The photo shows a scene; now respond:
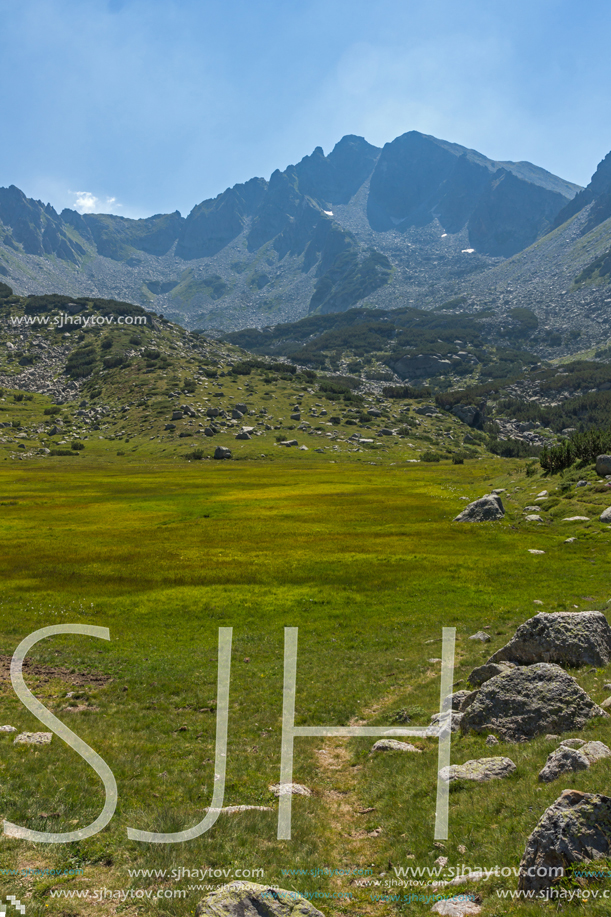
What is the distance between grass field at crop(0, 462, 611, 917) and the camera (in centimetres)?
1077

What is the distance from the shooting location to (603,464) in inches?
2272

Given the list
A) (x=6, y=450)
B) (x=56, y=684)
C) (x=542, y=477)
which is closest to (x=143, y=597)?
(x=56, y=684)

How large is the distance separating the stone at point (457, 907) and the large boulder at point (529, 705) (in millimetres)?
7280

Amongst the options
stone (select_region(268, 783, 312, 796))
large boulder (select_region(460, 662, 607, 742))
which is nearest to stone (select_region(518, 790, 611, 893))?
large boulder (select_region(460, 662, 607, 742))

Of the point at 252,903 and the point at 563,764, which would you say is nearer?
the point at 252,903

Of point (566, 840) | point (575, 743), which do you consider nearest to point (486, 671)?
point (575, 743)

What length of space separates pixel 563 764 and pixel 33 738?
1725 centimetres

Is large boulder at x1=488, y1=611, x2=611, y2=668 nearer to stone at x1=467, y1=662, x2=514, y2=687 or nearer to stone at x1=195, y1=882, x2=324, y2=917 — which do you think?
stone at x1=467, y1=662, x2=514, y2=687

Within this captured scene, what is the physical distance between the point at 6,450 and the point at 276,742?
182 meters

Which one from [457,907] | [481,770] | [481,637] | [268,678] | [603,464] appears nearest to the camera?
[457,907]

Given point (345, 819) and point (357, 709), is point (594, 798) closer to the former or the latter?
point (345, 819)

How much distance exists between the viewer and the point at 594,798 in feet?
28.7

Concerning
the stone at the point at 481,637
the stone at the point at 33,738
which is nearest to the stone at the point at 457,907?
the stone at the point at 33,738

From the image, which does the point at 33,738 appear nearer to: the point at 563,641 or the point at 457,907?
the point at 457,907
